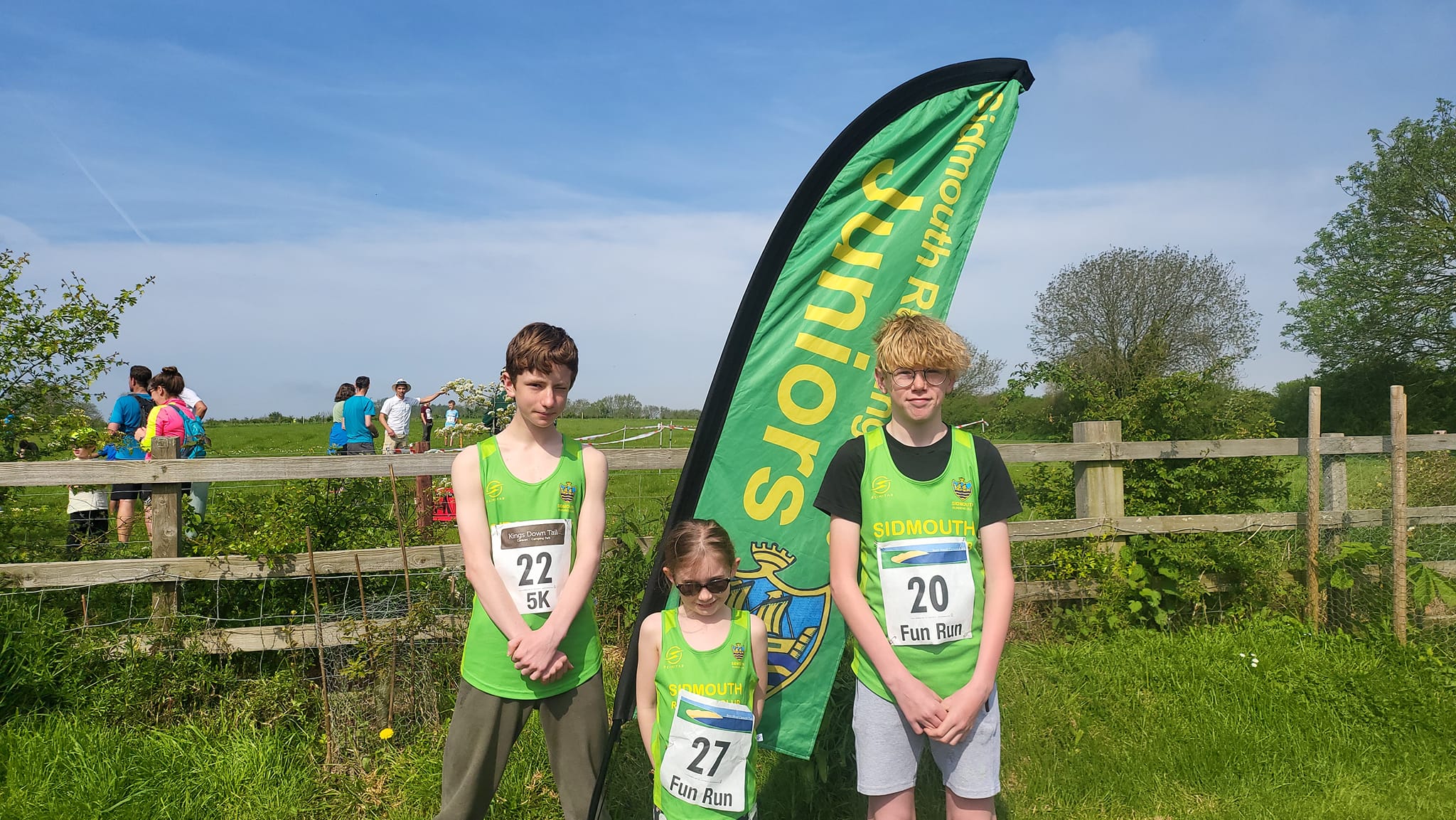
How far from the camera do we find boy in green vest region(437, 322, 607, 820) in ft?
7.64

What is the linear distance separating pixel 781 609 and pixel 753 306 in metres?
1.03

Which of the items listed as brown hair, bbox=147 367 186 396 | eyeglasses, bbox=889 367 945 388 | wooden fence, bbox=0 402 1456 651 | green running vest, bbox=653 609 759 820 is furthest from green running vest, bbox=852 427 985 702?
brown hair, bbox=147 367 186 396

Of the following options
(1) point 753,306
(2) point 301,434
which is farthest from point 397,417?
(2) point 301,434

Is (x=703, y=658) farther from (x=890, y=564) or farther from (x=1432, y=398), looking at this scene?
(x=1432, y=398)

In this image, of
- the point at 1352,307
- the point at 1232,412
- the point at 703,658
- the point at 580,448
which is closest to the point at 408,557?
the point at 580,448

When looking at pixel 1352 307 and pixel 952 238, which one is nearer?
pixel 952 238

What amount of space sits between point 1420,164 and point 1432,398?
331 inches

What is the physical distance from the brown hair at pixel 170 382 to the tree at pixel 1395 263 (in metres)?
35.0

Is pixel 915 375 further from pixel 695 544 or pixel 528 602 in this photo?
pixel 528 602

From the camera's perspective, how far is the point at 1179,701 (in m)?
4.09

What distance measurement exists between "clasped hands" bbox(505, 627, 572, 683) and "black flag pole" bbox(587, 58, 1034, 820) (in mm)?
267

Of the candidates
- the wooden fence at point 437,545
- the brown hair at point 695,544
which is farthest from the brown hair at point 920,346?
the wooden fence at point 437,545

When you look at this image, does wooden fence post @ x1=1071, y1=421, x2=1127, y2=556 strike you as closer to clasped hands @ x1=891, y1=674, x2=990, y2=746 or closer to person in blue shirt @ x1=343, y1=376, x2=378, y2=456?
clasped hands @ x1=891, y1=674, x2=990, y2=746

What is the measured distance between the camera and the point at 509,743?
240 centimetres
